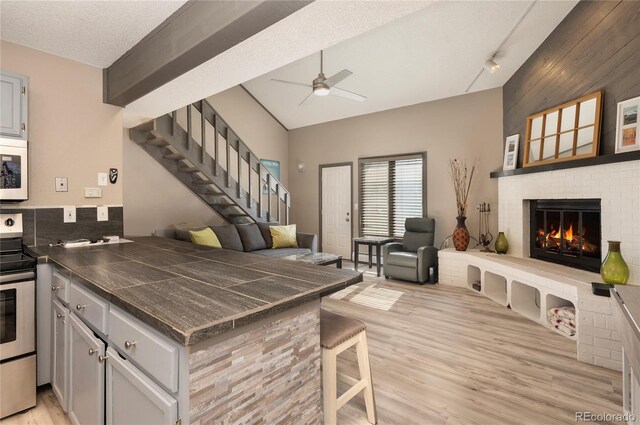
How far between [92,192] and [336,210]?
473 cm

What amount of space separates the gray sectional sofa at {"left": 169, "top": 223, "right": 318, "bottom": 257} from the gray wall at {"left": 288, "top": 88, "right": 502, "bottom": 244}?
1.43 metres

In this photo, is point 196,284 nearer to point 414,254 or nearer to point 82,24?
point 82,24

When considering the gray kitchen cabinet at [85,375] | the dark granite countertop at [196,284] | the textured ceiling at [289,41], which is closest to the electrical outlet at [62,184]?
the dark granite countertop at [196,284]

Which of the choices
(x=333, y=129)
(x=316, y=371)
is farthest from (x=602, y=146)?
(x=333, y=129)

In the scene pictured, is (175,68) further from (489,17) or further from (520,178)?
(520,178)

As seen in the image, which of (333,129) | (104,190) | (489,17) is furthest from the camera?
(333,129)

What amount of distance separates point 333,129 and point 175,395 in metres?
6.37

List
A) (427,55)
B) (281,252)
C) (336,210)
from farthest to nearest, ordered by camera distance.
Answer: (336,210), (281,252), (427,55)

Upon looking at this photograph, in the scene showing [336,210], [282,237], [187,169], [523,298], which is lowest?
[523,298]

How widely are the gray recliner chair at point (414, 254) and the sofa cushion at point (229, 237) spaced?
7.85 feet

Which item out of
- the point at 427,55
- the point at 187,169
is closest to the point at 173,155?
the point at 187,169

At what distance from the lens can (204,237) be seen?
4559mm

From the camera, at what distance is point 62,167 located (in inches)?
102

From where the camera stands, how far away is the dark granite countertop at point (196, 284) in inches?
38.3
